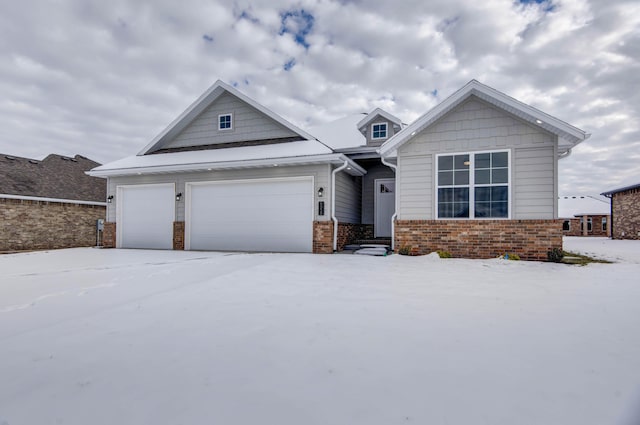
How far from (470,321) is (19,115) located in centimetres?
2400

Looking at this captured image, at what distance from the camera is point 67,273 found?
246 inches

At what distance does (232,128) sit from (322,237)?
571 centimetres

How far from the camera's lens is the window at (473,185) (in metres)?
8.36

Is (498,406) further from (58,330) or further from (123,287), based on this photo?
(123,287)

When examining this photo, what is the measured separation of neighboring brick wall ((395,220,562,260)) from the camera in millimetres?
8023

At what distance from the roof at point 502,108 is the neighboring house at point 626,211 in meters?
15.3

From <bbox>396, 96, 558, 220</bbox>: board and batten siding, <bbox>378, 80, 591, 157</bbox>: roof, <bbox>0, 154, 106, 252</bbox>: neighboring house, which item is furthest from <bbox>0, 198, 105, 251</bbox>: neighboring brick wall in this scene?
<bbox>396, 96, 558, 220</bbox>: board and batten siding

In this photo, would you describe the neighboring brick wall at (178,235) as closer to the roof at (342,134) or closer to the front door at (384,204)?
the roof at (342,134)

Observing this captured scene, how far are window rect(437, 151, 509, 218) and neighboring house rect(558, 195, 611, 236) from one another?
24337mm

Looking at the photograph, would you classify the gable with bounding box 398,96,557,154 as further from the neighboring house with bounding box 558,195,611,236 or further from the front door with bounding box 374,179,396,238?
the neighboring house with bounding box 558,195,611,236

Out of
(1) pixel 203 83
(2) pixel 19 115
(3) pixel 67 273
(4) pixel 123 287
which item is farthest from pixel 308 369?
(2) pixel 19 115

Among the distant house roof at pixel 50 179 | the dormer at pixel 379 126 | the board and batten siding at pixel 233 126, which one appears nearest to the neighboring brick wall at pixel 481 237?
the dormer at pixel 379 126

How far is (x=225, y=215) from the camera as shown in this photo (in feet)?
36.8

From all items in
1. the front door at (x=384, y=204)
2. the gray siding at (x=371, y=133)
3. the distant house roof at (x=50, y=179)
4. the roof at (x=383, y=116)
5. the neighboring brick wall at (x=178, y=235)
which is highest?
the roof at (x=383, y=116)
